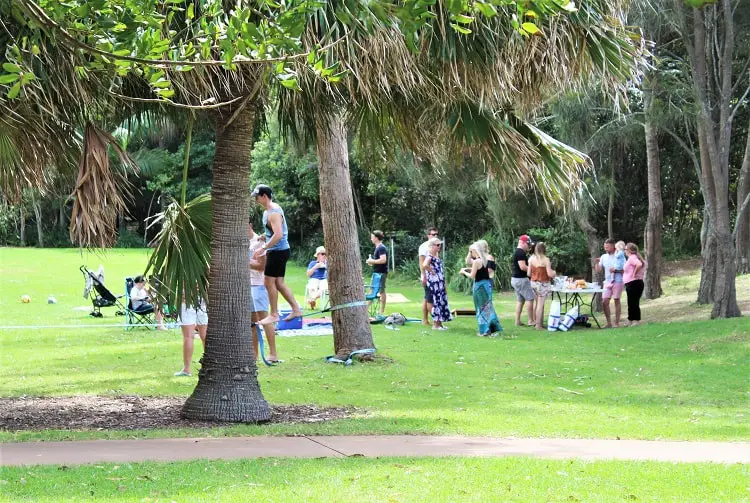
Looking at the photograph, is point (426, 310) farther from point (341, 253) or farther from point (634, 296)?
point (341, 253)

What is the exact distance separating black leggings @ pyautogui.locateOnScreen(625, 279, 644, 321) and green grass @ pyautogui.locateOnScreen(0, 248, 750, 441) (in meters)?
1.04

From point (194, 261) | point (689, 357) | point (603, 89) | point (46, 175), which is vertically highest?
point (603, 89)

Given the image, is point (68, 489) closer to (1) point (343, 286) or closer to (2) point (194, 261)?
(2) point (194, 261)

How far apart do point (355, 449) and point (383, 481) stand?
1.32m

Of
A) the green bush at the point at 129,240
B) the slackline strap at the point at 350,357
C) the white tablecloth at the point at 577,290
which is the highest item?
the green bush at the point at 129,240

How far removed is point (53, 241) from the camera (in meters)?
51.3

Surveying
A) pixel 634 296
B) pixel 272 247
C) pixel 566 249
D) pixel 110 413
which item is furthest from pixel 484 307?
pixel 566 249

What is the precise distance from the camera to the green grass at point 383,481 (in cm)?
554

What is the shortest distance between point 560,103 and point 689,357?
30.4 feet

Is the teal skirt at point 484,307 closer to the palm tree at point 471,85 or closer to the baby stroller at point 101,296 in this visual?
the palm tree at point 471,85

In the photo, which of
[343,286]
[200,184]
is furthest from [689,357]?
[200,184]

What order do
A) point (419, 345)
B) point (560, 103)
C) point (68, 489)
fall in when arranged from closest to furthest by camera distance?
1. point (68, 489)
2. point (419, 345)
3. point (560, 103)

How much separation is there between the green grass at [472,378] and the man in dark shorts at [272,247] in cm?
98

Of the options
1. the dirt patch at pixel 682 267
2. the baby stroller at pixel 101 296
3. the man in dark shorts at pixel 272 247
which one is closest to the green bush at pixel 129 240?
the baby stroller at pixel 101 296
